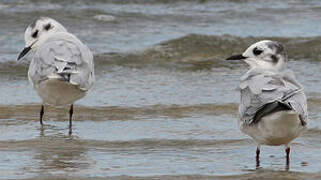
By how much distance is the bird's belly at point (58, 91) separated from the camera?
7582 millimetres

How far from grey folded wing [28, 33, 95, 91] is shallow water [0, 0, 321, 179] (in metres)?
0.48

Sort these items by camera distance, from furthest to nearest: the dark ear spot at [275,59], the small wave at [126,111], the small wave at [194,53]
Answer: the small wave at [194,53], the small wave at [126,111], the dark ear spot at [275,59]

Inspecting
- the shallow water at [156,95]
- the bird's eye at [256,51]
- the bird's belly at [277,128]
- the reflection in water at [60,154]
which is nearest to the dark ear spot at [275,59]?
the bird's eye at [256,51]

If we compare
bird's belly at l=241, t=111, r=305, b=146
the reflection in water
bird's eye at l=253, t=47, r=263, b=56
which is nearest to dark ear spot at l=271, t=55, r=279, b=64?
bird's eye at l=253, t=47, r=263, b=56

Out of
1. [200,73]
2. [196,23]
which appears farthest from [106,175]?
[196,23]

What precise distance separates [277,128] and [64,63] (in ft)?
7.29

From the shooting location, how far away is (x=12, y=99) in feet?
30.0

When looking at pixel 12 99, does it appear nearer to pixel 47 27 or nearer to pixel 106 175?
pixel 47 27

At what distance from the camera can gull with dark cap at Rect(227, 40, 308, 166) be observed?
19.1 ft

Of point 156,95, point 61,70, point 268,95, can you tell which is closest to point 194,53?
point 156,95

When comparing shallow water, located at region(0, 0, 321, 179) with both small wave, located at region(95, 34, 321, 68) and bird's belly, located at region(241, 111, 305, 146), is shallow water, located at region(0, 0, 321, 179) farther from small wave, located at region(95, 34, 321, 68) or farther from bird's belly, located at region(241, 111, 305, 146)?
bird's belly, located at region(241, 111, 305, 146)

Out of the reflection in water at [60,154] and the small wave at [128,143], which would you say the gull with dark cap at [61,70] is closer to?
the reflection in water at [60,154]

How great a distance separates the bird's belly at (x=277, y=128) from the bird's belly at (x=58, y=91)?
1.89 meters

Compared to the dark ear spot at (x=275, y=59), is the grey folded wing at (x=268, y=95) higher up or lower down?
lower down
